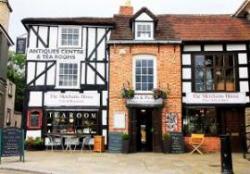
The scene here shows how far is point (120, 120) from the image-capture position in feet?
63.0

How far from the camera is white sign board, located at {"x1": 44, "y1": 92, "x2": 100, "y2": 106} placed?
20.2m

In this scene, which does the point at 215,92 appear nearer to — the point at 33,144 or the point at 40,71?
the point at 40,71

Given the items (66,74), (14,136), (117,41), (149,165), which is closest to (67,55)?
(66,74)

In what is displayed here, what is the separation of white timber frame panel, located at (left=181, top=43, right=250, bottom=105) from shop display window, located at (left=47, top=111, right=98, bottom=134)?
4696mm

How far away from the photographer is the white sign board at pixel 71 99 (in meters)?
20.2

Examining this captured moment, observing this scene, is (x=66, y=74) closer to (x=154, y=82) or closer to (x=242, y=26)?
(x=154, y=82)

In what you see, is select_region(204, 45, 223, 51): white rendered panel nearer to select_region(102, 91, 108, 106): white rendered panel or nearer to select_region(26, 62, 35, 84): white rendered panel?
select_region(102, 91, 108, 106): white rendered panel

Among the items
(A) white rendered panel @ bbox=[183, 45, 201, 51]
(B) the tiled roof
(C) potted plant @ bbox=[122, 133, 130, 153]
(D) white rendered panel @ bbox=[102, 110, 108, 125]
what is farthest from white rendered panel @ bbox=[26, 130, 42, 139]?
(A) white rendered panel @ bbox=[183, 45, 201, 51]

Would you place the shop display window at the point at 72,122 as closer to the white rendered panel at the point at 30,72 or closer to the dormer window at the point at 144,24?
the white rendered panel at the point at 30,72

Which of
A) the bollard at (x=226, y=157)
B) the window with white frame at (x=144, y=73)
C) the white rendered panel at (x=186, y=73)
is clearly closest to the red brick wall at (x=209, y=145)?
the white rendered panel at (x=186, y=73)

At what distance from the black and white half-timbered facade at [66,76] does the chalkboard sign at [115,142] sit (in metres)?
1.23

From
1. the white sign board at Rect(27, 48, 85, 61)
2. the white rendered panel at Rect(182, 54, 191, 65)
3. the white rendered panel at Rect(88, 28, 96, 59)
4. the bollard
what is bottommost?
the bollard

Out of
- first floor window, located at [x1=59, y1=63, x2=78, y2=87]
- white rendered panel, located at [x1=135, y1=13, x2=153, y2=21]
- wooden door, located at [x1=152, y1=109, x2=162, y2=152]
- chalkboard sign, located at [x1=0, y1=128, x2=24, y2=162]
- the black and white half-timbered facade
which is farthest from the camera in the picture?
first floor window, located at [x1=59, y1=63, x2=78, y2=87]

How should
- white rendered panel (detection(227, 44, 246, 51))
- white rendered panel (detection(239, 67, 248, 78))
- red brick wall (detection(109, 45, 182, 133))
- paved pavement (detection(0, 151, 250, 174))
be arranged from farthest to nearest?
white rendered panel (detection(227, 44, 246, 51)) → white rendered panel (detection(239, 67, 248, 78)) → red brick wall (detection(109, 45, 182, 133)) → paved pavement (detection(0, 151, 250, 174))
